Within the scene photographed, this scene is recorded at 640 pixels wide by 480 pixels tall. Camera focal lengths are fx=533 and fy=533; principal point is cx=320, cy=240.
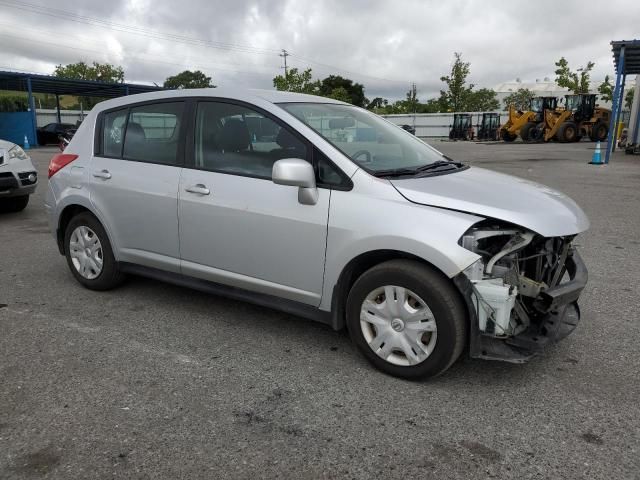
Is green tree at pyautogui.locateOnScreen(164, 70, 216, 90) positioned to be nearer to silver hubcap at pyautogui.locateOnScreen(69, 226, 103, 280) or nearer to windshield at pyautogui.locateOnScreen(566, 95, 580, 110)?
windshield at pyautogui.locateOnScreen(566, 95, 580, 110)

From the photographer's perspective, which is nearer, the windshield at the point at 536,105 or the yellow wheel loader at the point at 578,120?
the yellow wheel loader at the point at 578,120

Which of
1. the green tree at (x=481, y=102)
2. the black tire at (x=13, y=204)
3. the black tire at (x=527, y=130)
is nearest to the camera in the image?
the black tire at (x=13, y=204)

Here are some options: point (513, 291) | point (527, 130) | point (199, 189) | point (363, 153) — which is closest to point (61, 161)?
point (199, 189)

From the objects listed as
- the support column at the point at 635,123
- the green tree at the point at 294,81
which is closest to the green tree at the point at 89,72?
the green tree at the point at 294,81

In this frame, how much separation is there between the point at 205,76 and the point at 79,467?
353 feet

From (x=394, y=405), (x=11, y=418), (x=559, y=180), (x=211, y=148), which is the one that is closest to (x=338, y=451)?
(x=394, y=405)

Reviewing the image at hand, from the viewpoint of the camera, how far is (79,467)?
2342 mm

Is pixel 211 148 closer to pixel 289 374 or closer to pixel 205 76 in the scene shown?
pixel 289 374

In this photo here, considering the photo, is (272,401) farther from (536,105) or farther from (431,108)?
(431,108)

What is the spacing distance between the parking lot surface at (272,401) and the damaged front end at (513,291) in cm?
30

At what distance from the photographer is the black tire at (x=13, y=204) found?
328 inches

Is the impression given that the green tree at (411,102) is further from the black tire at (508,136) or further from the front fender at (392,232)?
the front fender at (392,232)

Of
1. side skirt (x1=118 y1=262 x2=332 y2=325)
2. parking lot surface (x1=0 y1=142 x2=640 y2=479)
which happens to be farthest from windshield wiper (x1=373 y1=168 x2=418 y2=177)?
parking lot surface (x1=0 y1=142 x2=640 y2=479)

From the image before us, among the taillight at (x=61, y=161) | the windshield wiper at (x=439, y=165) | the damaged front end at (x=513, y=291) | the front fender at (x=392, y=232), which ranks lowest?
the damaged front end at (x=513, y=291)
